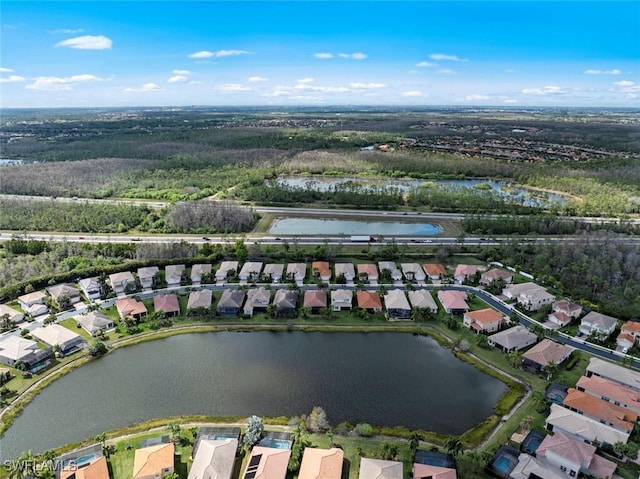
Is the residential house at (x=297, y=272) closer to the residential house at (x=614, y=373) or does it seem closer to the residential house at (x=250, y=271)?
the residential house at (x=250, y=271)

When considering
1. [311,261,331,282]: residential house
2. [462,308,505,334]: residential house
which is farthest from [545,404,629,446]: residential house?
[311,261,331,282]: residential house

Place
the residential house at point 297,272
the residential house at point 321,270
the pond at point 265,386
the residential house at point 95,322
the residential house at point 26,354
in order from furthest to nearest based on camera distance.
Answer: the residential house at point 321,270, the residential house at point 297,272, the residential house at point 95,322, the residential house at point 26,354, the pond at point 265,386

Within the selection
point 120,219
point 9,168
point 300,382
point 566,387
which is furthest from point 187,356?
point 9,168

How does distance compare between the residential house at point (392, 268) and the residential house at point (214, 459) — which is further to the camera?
the residential house at point (392, 268)

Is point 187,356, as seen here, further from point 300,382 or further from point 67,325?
point 67,325

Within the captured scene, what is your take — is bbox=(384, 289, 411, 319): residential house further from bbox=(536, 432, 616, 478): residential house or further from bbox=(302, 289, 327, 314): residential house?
bbox=(536, 432, 616, 478): residential house

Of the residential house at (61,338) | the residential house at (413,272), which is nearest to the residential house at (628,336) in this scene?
the residential house at (413,272)

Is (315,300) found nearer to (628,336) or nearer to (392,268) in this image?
(392,268)
